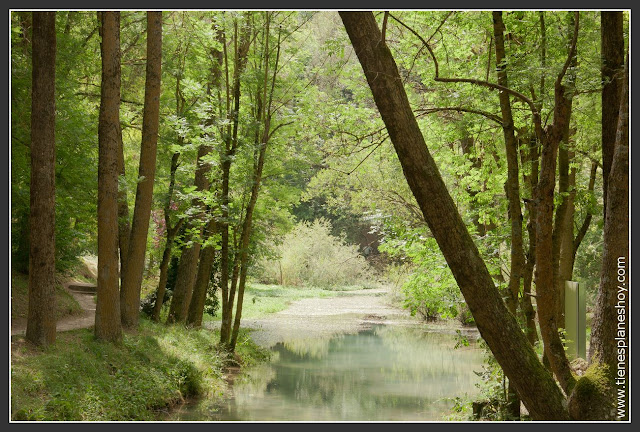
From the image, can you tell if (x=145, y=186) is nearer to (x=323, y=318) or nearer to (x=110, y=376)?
(x=110, y=376)

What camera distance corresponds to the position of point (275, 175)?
563 inches

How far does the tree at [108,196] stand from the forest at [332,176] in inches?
1.3

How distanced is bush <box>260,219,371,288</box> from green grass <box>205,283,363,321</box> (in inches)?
32.1

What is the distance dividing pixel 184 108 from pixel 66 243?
3899mm

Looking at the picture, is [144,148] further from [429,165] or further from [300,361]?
[429,165]

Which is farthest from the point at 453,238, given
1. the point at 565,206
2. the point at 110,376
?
the point at 110,376

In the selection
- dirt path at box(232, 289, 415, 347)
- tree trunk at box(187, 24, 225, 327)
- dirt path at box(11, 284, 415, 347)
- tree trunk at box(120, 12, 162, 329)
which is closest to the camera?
tree trunk at box(120, 12, 162, 329)

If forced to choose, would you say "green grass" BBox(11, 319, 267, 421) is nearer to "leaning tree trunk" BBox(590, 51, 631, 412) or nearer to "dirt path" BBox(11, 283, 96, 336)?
"dirt path" BBox(11, 283, 96, 336)

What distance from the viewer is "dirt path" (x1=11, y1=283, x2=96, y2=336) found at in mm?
10103

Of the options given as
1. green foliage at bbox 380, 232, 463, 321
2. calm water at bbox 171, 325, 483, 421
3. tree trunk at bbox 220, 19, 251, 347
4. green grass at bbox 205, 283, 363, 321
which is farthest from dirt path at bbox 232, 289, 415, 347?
green foliage at bbox 380, 232, 463, 321

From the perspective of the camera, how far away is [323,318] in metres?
23.9

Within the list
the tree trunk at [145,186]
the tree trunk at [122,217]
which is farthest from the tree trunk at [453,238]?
the tree trunk at [122,217]

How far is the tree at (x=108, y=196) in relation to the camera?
9.77 metres

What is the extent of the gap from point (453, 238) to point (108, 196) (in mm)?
6190
